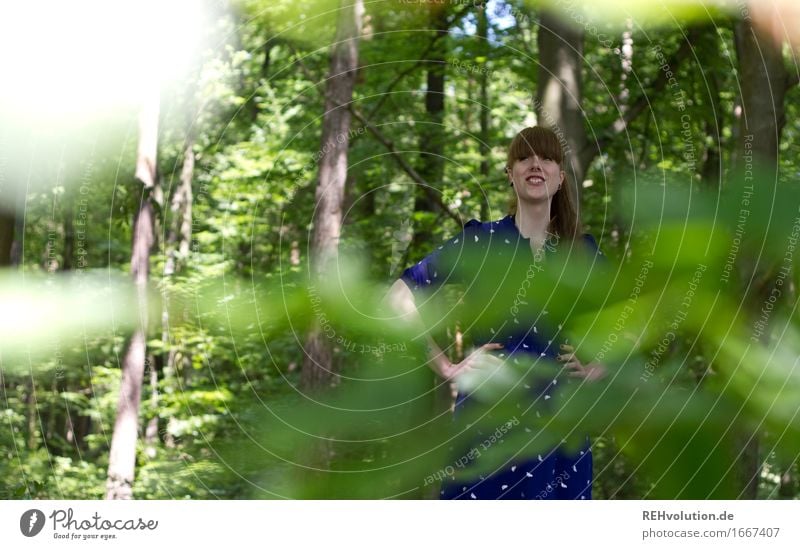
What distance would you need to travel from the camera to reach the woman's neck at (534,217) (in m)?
1.32

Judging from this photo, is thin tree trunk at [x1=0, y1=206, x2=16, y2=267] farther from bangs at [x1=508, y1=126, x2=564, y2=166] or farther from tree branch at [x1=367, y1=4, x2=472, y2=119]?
tree branch at [x1=367, y1=4, x2=472, y2=119]

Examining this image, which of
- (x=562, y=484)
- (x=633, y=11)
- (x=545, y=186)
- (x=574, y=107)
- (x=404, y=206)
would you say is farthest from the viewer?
(x=404, y=206)

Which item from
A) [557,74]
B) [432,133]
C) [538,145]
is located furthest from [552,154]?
[432,133]

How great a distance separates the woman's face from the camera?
57.0 inches

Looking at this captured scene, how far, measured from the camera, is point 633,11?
3.60ft

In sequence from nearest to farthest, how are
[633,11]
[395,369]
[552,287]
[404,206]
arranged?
1. [552,287]
2. [395,369]
3. [633,11]
4. [404,206]

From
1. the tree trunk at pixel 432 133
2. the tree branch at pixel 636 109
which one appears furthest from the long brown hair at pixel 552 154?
the tree trunk at pixel 432 133

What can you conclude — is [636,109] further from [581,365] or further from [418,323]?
[581,365]

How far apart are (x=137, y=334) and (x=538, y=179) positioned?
9.09 ft

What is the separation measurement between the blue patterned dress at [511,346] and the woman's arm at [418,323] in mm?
18

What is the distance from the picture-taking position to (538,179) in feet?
4.83
